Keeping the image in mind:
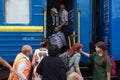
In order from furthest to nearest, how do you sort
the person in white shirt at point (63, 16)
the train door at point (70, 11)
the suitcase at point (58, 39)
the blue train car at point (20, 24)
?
the person in white shirt at point (63, 16) < the train door at point (70, 11) < the suitcase at point (58, 39) < the blue train car at point (20, 24)

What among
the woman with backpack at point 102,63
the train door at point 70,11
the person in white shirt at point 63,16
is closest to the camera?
the woman with backpack at point 102,63

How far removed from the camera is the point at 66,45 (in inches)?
384

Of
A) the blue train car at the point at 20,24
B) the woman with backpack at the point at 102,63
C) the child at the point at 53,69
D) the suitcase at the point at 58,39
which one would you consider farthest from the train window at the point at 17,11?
the child at the point at 53,69

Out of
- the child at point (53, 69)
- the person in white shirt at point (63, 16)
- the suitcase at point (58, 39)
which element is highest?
the person in white shirt at point (63, 16)

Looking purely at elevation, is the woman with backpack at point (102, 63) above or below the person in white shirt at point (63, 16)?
below

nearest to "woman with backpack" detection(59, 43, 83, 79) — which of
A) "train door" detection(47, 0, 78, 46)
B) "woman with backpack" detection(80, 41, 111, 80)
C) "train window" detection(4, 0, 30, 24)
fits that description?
"woman with backpack" detection(80, 41, 111, 80)

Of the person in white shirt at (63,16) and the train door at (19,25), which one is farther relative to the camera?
the person in white shirt at (63,16)

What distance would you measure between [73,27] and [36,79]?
256 centimetres

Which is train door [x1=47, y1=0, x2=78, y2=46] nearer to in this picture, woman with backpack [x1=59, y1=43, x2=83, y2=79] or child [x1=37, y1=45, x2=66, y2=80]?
woman with backpack [x1=59, y1=43, x2=83, y2=79]

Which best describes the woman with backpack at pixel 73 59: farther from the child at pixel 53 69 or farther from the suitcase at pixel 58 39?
the suitcase at pixel 58 39

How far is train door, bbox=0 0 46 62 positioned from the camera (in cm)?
890

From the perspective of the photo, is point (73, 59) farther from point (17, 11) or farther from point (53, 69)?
point (17, 11)

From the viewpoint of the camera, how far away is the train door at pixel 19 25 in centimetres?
890

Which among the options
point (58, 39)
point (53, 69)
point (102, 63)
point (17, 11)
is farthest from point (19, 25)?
point (53, 69)
